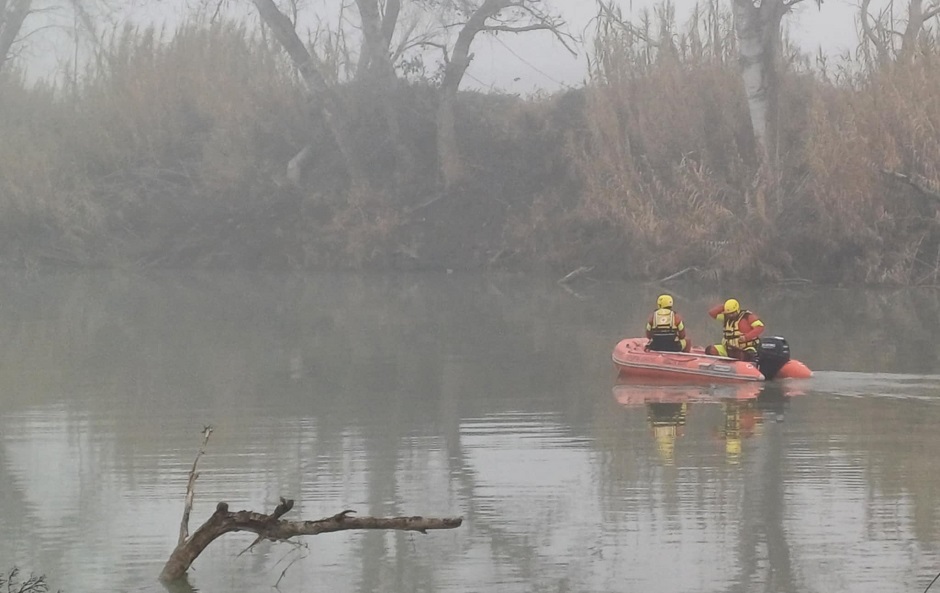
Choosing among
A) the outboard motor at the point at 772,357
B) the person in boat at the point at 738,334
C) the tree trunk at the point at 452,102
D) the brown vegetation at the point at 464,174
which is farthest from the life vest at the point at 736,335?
the tree trunk at the point at 452,102

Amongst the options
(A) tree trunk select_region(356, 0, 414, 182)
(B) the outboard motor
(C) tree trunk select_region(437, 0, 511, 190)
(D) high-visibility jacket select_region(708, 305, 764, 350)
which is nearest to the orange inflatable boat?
(B) the outboard motor

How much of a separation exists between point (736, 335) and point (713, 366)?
52cm

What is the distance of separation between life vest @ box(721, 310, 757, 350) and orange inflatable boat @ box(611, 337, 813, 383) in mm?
175

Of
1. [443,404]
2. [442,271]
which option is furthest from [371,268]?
[443,404]

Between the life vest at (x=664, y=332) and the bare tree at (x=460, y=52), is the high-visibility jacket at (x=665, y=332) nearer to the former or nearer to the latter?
the life vest at (x=664, y=332)

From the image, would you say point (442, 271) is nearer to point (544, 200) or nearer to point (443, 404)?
point (544, 200)

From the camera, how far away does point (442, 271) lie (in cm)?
3553

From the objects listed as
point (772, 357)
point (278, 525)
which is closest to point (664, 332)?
point (772, 357)

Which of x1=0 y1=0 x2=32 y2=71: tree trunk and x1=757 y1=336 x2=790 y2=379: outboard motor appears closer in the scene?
x1=757 y1=336 x2=790 y2=379: outboard motor

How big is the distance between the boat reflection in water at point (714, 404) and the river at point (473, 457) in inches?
2.1

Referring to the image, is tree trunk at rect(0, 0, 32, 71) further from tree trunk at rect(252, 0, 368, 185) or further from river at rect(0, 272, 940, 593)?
river at rect(0, 272, 940, 593)

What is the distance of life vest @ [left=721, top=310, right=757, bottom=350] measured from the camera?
50.0 feet

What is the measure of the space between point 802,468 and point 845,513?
1.47 meters

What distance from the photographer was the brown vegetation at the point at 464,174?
28.9 m
